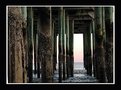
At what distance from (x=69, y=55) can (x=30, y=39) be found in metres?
5.96

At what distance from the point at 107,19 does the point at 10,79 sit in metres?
4.76

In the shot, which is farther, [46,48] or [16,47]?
[46,48]

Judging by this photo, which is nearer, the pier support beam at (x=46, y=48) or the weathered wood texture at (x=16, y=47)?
the weathered wood texture at (x=16, y=47)

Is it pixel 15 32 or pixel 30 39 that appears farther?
pixel 30 39

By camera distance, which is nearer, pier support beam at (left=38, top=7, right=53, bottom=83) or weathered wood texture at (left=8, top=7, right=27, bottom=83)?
weathered wood texture at (left=8, top=7, right=27, bottom=83)

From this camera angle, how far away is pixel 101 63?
12.8 meters

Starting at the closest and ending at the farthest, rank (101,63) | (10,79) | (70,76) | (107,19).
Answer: (10,79) → (107,19) → (101,63) → (70,76)

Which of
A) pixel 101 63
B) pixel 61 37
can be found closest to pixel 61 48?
pixel 61 37
